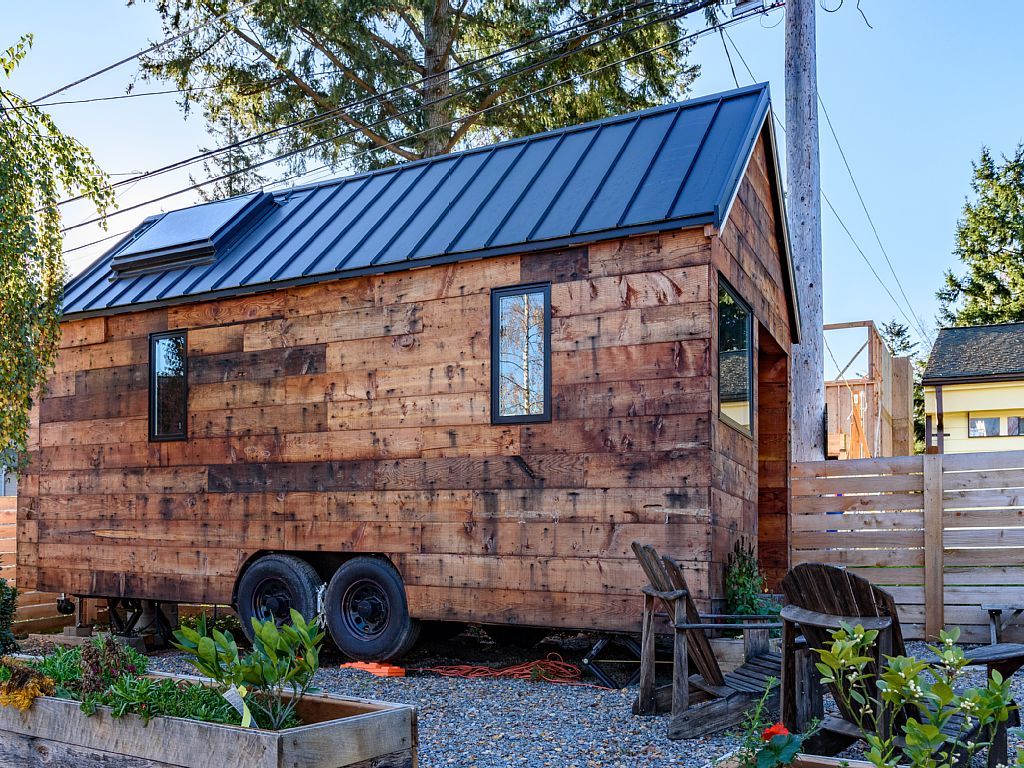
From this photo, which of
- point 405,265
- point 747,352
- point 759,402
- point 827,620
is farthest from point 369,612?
point 759,402

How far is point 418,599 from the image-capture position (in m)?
8.09

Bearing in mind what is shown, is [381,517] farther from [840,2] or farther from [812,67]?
[840,2]

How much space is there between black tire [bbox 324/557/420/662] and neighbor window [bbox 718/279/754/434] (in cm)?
311

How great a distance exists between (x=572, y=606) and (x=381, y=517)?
6.33 feet

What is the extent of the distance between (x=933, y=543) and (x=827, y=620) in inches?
226

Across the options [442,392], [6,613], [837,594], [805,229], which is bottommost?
[6,613]

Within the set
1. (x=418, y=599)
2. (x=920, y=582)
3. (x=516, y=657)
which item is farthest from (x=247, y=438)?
(x=920, y=582)

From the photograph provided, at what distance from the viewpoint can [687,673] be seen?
18.8 ft

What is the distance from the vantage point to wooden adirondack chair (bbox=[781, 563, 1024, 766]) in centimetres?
412

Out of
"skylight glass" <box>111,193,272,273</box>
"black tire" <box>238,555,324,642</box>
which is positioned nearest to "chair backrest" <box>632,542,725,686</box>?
"black tire" <box>238,555,324,642</box>

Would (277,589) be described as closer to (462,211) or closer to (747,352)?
(462,211)

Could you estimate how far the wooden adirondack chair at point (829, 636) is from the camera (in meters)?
4.12

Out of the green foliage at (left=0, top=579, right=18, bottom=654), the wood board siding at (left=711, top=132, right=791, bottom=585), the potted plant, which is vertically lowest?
the green foliage at (left=0, top=579, right=18, bottom=654)

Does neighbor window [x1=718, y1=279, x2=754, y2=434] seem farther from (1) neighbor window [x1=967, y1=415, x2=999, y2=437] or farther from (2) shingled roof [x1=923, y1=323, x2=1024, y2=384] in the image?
(1) neighbor window [x1=967, y1=415, x2=999, y2=437]
